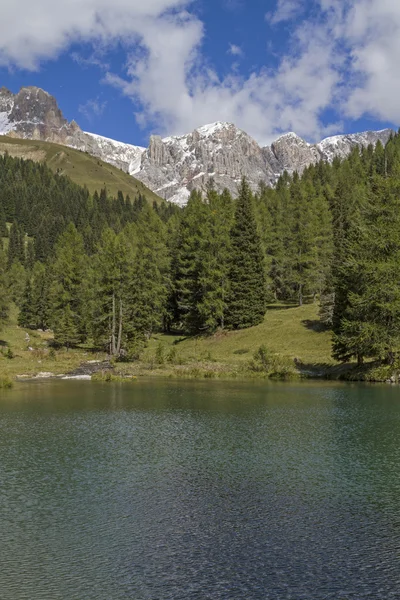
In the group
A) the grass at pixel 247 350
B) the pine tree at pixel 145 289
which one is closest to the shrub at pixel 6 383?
the grass at pixel 247 350

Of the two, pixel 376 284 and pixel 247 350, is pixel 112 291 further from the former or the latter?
pixel 376 284

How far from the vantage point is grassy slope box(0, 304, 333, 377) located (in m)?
65.9

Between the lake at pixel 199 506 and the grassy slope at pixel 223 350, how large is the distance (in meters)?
31.1

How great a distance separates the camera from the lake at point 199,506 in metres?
12.0

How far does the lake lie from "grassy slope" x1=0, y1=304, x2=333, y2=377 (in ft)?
102

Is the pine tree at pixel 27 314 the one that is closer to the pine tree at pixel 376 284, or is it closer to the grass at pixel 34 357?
the grass at pixel 34 357

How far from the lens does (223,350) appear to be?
77.6m

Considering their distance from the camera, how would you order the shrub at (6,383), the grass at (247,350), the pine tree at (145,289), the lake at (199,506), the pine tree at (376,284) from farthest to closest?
the pine tree at (145,289) < the grass at (247,350) < the pine tree at (376,284) < the shrub at (6,383) < the lake at (199,506)

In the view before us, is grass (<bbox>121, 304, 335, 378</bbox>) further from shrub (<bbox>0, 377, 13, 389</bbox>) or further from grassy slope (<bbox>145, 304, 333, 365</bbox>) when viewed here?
shrub (<bbox>0, 377, 13, 389</bbox>)

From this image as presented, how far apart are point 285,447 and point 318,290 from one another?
71435 millimetres

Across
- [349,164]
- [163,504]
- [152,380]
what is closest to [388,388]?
[152,380]

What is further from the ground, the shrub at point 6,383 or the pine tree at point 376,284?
the pine tree at point 376,284

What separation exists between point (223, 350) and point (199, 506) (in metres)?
60.5

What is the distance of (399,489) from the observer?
62.5ft
